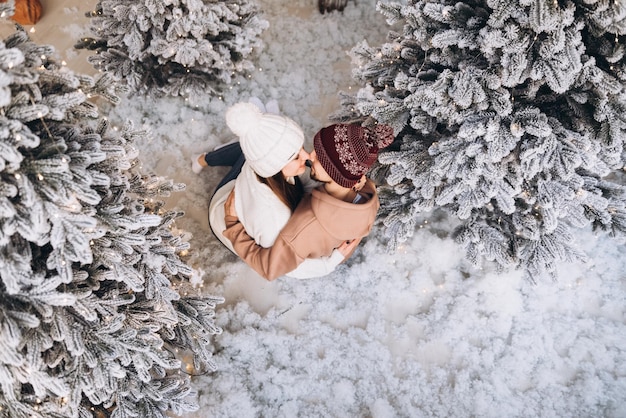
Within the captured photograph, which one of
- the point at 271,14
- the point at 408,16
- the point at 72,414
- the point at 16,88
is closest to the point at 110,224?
the point at 16,88

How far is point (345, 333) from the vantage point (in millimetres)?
2375

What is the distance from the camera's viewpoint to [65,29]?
279 centimetres

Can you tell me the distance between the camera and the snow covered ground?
225 cm

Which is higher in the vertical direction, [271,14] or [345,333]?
[271,14]

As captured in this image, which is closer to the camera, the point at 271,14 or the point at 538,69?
the point at 538,69

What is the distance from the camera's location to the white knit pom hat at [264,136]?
4.81ft

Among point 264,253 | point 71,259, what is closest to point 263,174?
point 264,253

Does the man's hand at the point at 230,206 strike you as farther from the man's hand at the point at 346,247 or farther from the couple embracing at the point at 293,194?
the man's hand at the point at 346,247

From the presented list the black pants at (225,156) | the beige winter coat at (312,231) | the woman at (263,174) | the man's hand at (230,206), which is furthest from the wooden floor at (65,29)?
the beige winter coat at (312,231)

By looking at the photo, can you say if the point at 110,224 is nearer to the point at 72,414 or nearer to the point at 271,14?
the point at 72,414

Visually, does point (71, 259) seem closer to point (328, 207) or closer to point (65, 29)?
point (328, 207)

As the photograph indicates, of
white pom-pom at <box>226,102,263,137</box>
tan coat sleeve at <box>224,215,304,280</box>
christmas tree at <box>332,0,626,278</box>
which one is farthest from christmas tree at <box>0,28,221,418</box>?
christmas tree at <box>332,0,626,278</box>

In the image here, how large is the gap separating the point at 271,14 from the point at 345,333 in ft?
6.33

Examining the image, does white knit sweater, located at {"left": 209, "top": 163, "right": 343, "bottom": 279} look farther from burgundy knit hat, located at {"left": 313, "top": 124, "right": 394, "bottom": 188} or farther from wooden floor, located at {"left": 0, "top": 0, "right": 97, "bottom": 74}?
wooden floor, located at {"left": 0, "top": 0, "right": 97, "bottom": 74}
